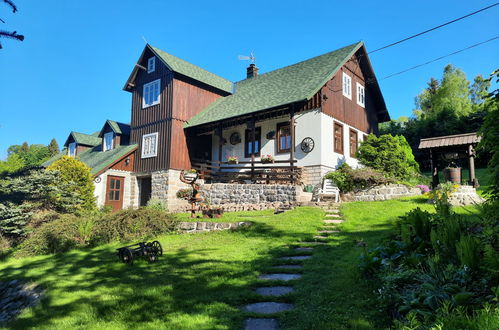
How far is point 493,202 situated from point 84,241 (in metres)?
12.0

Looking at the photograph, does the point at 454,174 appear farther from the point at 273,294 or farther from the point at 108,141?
the point at 108,141

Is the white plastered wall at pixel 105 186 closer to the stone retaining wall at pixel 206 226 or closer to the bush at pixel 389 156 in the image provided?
the stone retaining wall at pixel 206 226

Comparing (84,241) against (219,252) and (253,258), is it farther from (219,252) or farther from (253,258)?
(253,258)

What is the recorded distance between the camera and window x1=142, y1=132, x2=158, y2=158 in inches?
852

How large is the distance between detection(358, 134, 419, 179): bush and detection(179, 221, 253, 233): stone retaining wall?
9435 mm

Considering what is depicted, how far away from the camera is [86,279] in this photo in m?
7.11

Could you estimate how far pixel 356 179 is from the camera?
618 inches

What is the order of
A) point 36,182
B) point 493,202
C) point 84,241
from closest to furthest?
1. point 493,202
2. point 84,241
3. point 36,182

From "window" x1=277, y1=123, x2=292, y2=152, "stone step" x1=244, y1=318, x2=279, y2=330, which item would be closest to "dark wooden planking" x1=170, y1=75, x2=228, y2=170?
"window" x1=277, y1=123, x2=292, y2=152

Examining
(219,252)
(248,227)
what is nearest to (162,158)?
(248,227)

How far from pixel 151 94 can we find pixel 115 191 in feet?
22.4

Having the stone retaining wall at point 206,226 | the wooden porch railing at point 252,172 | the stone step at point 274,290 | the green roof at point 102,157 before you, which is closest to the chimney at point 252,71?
the wooden porch railing at point 252,172

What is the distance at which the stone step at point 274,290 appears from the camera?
17.1 ft

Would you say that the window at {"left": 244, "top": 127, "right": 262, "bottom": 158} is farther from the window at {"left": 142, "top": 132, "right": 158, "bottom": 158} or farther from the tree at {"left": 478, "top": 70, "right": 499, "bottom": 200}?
the tree at {"left": 478, "top": 70, "right": 499, "bottom": 200}
